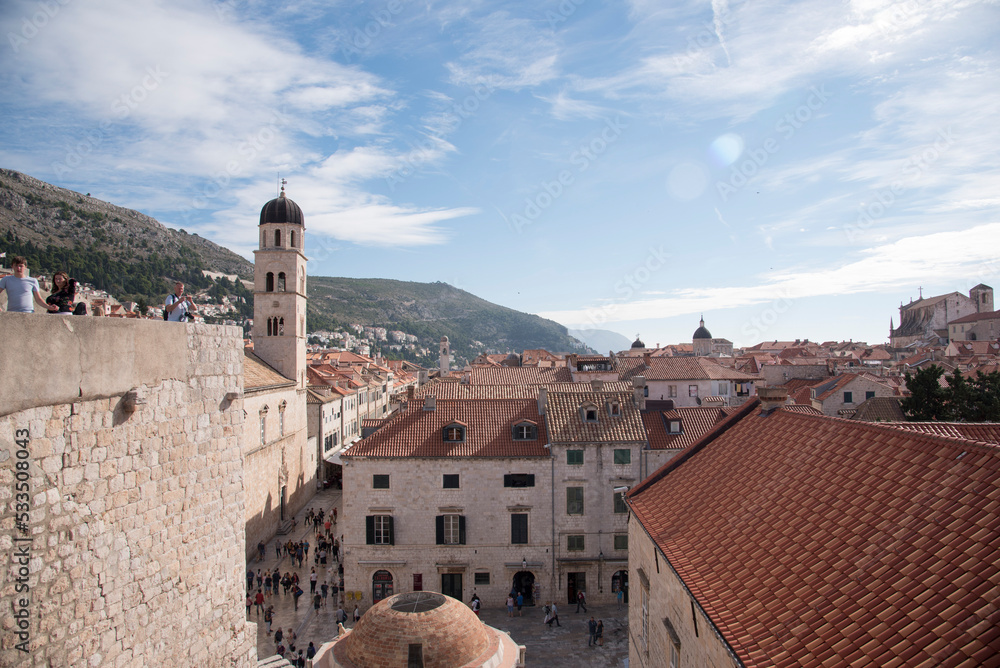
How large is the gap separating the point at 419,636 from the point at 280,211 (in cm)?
3376

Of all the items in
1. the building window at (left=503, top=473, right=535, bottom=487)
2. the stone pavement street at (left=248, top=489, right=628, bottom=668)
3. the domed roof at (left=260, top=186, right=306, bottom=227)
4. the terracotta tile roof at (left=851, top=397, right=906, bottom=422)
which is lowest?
the stone pavement street at (left=248, top=489, right=628, bottom=668)

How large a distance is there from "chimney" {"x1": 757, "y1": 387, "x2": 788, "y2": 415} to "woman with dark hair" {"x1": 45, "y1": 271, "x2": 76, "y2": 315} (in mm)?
14583

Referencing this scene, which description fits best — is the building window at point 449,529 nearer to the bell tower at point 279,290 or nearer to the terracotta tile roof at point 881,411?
the bell tower at point 279,290

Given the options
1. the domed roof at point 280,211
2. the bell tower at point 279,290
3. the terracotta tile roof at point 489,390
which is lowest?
the terracotta tile roof at point 489,390

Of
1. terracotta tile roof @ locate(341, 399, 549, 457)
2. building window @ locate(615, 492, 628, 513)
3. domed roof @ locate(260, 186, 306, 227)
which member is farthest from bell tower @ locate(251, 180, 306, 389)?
building window @ locate(615, 492, 628, 513)

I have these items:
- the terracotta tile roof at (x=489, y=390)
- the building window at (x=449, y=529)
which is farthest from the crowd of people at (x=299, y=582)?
the terracotta tile roof at (x=489, y=390)

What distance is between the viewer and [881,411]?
1389 inches

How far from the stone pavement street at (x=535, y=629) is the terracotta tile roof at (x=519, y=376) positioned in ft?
70.8

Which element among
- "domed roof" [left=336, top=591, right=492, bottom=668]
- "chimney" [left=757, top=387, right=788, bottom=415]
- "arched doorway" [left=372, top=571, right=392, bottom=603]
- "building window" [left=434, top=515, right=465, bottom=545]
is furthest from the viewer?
"building window" [left=434, top=515, right=465, bottom=545]

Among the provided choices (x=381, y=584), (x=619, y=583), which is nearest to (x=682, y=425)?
(x=619, y=583)

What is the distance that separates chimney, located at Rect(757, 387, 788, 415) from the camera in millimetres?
14766

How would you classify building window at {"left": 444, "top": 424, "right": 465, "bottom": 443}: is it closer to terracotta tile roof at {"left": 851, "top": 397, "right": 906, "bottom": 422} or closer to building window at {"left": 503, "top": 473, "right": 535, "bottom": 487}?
building window at {"left": 503, "top": 473, "right": 535, "bottom": 487}

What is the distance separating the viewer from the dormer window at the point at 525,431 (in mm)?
26312

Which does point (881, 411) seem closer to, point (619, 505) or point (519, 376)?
point (619, 505)
